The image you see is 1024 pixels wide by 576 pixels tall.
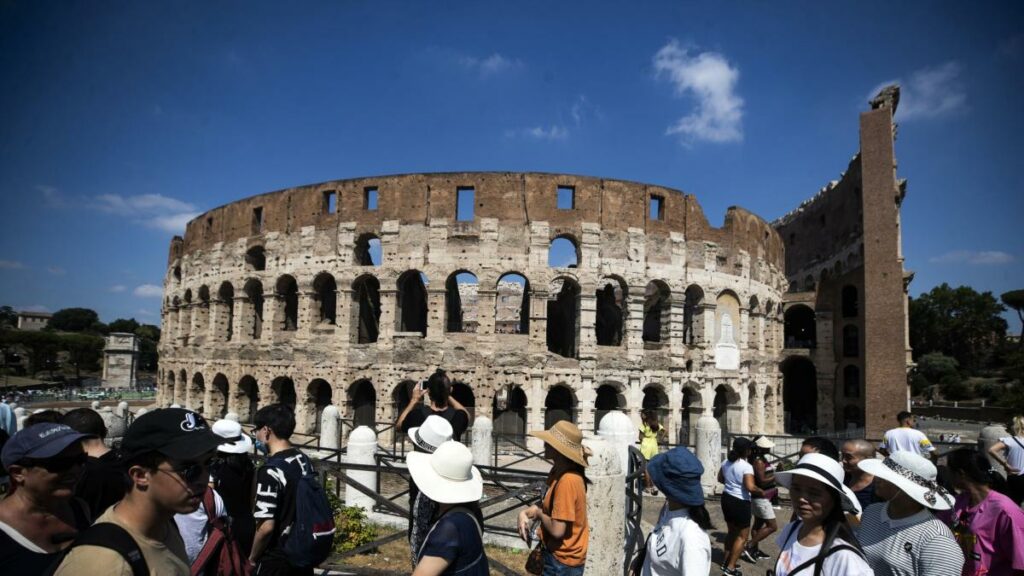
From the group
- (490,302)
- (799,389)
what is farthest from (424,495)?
(799,389)

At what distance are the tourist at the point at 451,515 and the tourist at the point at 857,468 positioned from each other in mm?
3995

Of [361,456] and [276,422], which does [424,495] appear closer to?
[276,422]

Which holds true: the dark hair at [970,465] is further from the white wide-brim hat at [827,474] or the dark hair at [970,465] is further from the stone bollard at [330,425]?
the stone bollard at [330,425]

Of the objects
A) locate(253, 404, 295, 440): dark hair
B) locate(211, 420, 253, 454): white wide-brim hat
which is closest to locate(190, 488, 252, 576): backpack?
locate(211, 420, 253, 454): white wide-brim hat

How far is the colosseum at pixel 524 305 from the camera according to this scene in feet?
63.0

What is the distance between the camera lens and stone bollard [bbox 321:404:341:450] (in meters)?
13.5

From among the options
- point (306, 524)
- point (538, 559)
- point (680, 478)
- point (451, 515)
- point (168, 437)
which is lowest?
point (538, 559)

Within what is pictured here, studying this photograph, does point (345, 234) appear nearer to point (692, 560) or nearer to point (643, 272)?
point (643, 272)

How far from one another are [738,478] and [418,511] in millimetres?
4721

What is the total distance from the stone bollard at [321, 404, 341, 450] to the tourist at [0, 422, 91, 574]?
36.5 feet

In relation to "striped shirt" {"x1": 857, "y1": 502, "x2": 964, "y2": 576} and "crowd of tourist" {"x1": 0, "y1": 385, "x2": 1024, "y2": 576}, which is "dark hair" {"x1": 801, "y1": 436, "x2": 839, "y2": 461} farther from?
"striped shirt" {"x1": 857, "y1": 502, "x2": 964, "y2": 576}

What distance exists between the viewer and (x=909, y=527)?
338 centimetres

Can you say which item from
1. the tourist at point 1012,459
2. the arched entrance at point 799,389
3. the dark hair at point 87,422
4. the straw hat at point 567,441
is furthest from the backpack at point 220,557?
the arched entrance at point 799,389

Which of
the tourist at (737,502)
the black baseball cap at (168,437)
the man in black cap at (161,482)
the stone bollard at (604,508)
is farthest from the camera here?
the tourist at (737,502)
